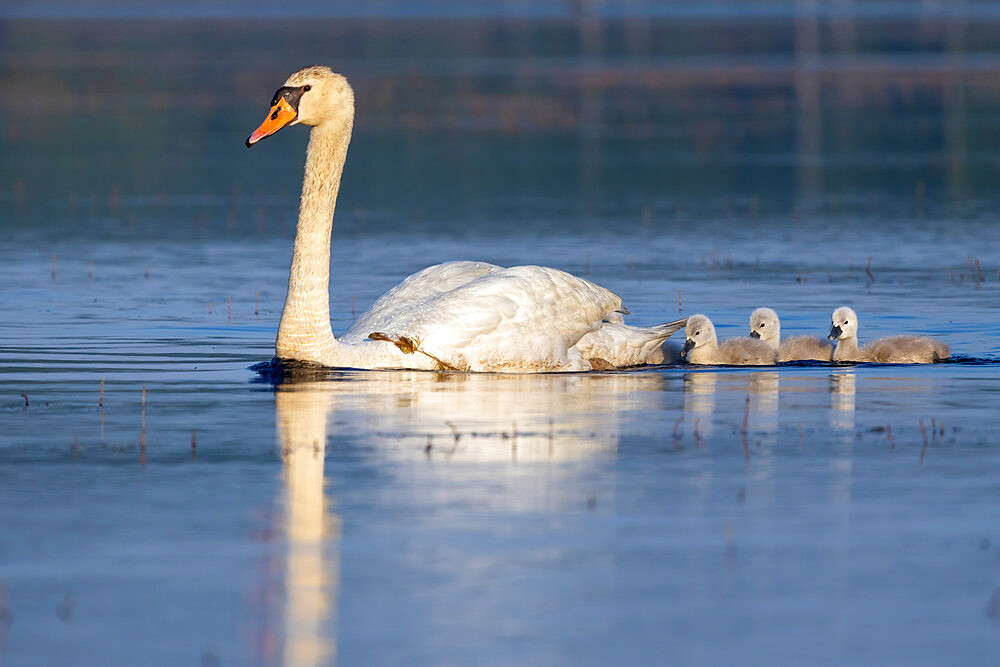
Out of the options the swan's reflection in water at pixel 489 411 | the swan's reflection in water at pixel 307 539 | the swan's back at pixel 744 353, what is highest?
the swan's back at pixel 744 353

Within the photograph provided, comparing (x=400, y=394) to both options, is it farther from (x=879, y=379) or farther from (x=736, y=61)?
(x=736, y=61)

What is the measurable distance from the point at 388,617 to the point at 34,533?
85.5 inches

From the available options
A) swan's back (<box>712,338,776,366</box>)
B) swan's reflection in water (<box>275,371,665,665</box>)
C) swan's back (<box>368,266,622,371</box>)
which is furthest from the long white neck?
swan's back (<box>712,338,776,366</box>)

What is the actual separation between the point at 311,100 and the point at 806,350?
4.16 metres

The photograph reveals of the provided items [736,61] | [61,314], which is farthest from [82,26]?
[61,314]

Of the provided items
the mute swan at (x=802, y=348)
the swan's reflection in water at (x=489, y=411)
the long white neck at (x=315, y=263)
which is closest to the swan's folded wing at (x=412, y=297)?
the long white neck at (x=315, y=263)

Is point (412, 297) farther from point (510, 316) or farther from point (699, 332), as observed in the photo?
point (699, 332)

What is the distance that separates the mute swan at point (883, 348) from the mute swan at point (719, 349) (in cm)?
54

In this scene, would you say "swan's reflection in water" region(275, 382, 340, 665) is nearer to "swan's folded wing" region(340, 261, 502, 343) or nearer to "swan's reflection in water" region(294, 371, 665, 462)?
"swan's reflection in water" region(294, 371, 665, 462)

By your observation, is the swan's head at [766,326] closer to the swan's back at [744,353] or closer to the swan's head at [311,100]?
the swan's back at [744,353]

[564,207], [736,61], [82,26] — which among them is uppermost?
[82,26]

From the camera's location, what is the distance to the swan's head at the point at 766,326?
14812 mm

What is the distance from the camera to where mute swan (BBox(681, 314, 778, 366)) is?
47.0 feet

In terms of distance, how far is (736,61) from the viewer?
7069cm
